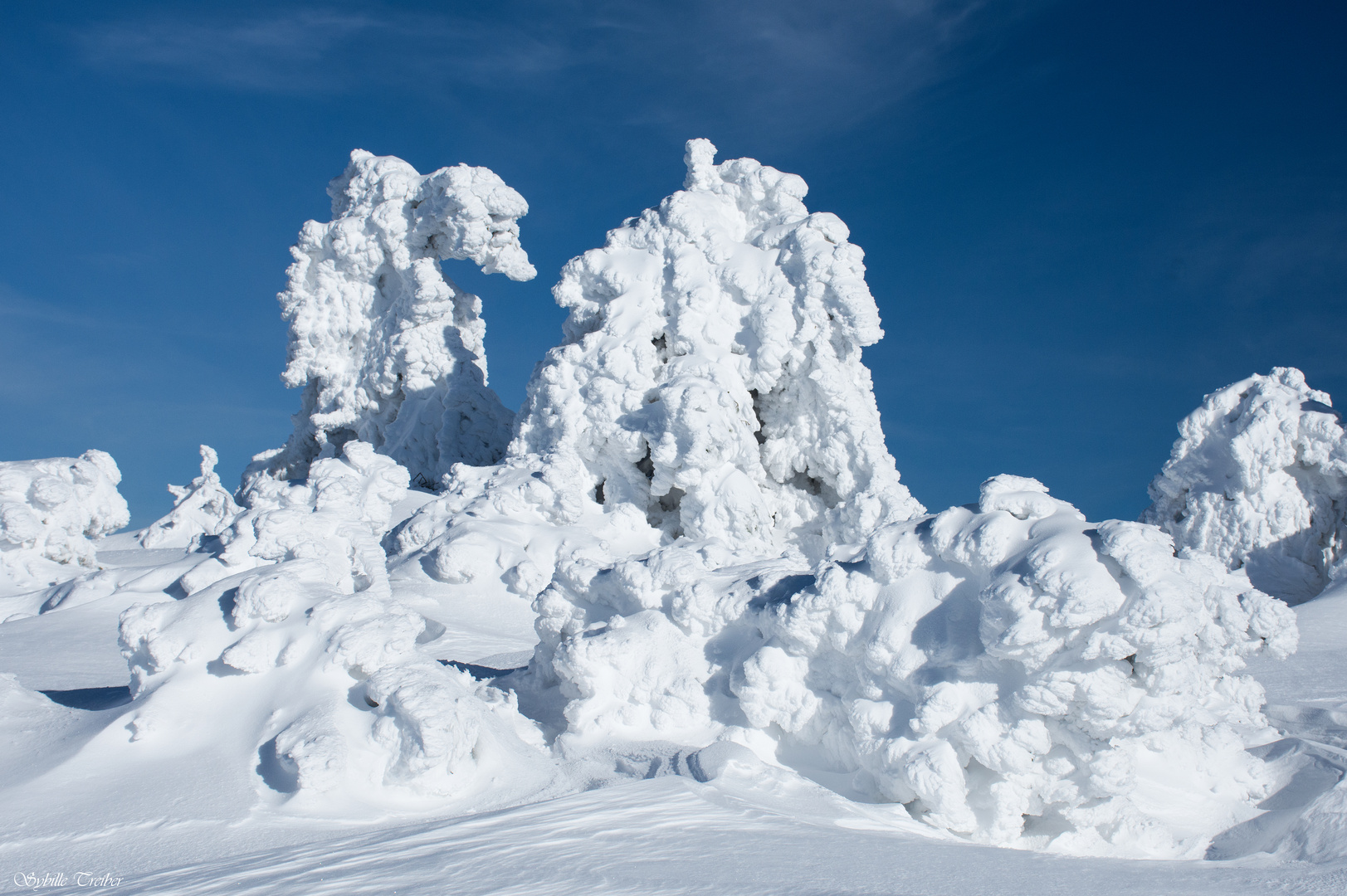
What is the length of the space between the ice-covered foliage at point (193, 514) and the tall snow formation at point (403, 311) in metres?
2.39

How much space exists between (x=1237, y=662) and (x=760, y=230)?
42.0 ft

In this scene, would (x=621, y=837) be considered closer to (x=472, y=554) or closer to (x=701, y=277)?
Answer: (x=472, y=554)

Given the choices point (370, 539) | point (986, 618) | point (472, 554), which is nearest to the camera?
point (986, 618)

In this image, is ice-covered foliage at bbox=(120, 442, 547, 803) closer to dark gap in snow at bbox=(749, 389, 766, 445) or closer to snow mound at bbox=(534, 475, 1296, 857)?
snow mound at bbox=(534, 475, 1296, 857)

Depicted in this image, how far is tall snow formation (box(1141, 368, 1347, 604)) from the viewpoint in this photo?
1377 cm

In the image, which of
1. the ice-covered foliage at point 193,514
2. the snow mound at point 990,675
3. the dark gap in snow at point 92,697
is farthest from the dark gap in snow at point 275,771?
the ice-covered foliage at point 193,514

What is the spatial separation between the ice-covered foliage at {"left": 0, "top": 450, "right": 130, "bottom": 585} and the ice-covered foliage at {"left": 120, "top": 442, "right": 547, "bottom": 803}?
8278 mm

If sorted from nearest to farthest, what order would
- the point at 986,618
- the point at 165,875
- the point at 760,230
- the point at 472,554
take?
the point at 165,875 → the point at 986,618 → the point at 472,554 → the point at 760,230

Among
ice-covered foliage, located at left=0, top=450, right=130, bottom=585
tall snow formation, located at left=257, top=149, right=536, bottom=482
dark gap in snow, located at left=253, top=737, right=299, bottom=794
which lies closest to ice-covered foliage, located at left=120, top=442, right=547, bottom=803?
dark gap in snow, located at left=253, top=737, right=299, bottom=794

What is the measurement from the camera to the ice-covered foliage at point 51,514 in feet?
46.4

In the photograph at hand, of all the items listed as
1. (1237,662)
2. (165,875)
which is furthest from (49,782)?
(1237,662)

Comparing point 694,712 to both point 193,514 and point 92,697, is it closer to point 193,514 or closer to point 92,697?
point 92,697

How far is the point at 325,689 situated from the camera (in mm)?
6949

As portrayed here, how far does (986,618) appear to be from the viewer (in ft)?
20.0
